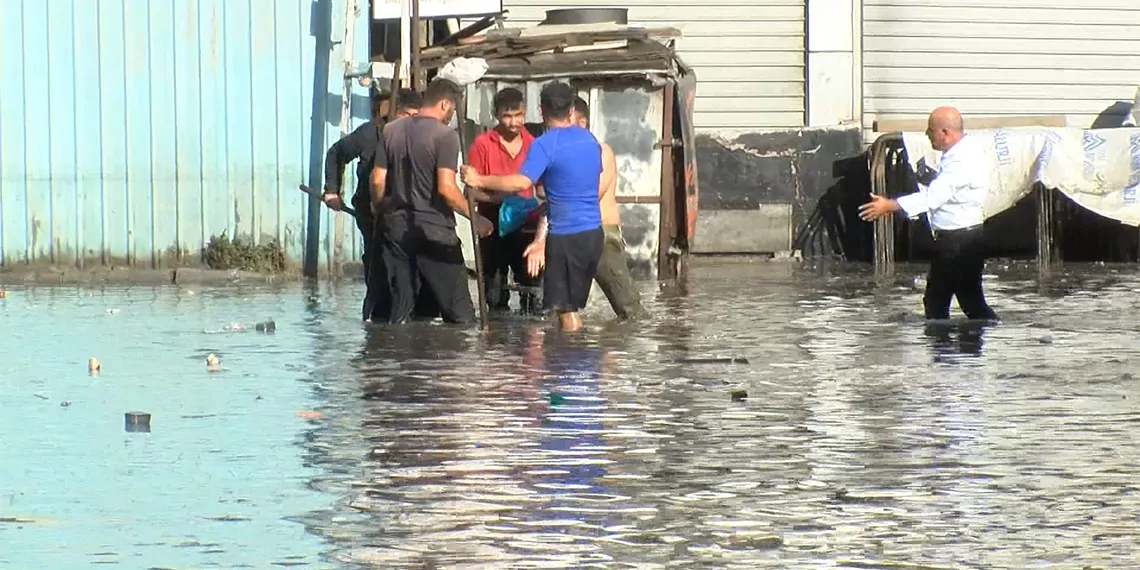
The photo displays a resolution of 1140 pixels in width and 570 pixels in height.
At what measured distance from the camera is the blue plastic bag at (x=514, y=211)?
1383 centimetres

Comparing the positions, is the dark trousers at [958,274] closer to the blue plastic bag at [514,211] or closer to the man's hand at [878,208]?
Result: the man's hand at [878,208]

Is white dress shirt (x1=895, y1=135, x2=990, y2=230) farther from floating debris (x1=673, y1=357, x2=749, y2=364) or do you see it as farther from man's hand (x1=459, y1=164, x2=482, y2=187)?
man's hand (x1=459, y1=164, x2=482, y2=187)

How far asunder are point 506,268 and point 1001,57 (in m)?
9.08

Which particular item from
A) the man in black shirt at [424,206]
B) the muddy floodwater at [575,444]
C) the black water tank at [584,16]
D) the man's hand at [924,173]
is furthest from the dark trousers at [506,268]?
the man's hand at [924,173]

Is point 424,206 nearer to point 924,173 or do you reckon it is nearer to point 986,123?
point 924,173

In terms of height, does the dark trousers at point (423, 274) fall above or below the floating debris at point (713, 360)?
above

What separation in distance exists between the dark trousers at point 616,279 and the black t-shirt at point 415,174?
1.02 m

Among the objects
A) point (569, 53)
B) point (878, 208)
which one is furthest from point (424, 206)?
point (569, 53)

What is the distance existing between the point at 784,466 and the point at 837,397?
2035mm

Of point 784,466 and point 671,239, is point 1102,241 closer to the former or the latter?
point 671,239

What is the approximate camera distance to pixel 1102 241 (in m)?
21.1

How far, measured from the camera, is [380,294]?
44.8ft

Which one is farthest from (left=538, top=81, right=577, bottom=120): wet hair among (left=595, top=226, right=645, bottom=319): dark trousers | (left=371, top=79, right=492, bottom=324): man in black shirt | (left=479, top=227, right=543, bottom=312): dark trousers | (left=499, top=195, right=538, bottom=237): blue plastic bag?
(left=479, top=227, right=543, bottom=312): dark trousers

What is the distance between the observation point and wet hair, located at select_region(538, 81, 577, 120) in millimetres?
12195
